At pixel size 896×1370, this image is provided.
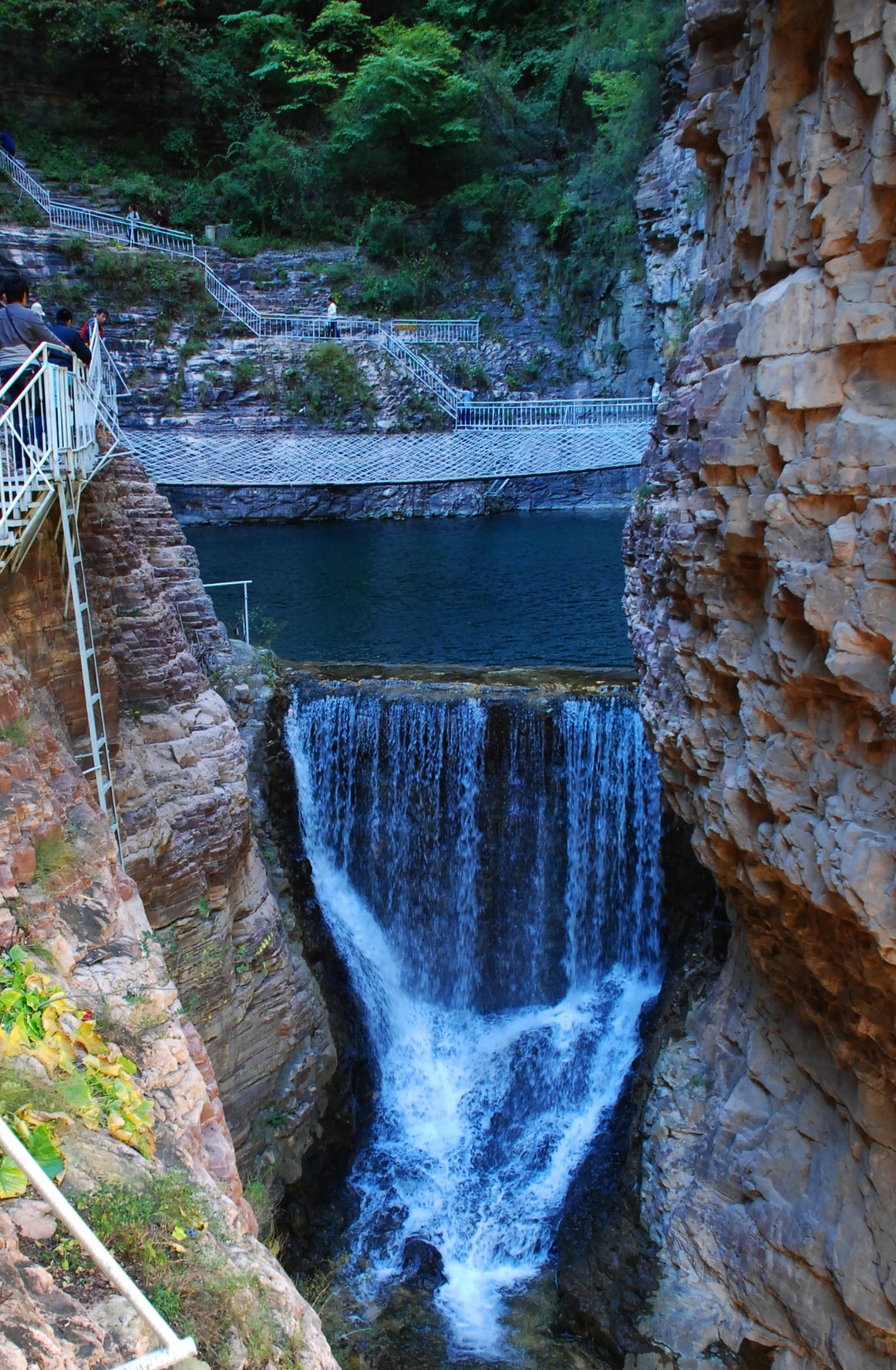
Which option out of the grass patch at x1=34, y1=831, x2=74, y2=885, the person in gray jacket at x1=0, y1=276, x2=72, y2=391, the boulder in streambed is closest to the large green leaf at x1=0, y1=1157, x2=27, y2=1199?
the grass patch at x1=34, y1=831, x2=74, y2=885

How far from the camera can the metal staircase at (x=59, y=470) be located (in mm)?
5828

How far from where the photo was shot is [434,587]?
18297 mm

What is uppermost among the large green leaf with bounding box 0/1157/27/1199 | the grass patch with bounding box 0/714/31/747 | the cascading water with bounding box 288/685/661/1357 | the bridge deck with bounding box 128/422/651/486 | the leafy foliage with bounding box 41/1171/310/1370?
the bridge deck with bounding box 128/422/651/486

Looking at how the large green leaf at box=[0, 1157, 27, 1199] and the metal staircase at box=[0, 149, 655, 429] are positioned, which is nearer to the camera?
the large green leaf at box=[0, 1157, 27, 1199]

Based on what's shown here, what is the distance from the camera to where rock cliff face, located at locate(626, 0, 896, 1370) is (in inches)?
204

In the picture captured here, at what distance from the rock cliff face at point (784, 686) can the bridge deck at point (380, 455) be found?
15636 millimetres

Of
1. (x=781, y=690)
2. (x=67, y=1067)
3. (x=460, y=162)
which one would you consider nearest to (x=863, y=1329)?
(x=781, y=690)

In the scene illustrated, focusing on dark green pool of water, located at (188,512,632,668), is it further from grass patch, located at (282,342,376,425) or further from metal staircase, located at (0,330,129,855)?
metal staircase, located at (0,330,129,855)

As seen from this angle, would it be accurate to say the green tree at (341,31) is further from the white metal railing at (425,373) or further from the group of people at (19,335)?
the group of people at (19,335)

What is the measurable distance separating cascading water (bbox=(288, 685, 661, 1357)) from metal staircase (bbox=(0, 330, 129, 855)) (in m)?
4.05

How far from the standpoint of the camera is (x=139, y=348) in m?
24.7

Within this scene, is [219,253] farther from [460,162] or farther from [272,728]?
[272,728]

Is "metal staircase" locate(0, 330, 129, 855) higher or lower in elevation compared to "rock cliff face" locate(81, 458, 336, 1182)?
higher

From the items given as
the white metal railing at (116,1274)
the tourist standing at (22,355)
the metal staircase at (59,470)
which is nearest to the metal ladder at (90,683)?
the metal staircase at (59,470)
